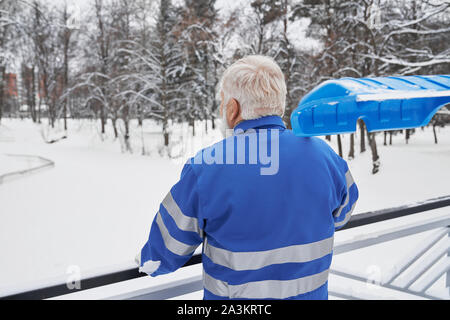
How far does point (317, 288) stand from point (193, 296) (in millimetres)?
745

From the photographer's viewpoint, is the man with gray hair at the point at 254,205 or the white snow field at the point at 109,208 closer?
the man with gray hair at the point at 254,205

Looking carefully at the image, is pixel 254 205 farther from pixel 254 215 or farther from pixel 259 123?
pixel 259 123

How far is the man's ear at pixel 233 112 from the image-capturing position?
2.81 feet

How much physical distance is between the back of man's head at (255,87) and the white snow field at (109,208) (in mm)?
625

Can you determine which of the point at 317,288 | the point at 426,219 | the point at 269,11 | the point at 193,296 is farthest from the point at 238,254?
the point at 269,11

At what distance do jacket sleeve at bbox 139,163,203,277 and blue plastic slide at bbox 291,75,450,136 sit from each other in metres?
0.31

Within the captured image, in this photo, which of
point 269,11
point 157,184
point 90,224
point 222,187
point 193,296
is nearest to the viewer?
point 222,187

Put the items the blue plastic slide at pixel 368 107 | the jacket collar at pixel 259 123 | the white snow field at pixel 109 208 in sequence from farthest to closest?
the white snow field at pixel 109 208
the jacket collar at pixel 259 123
the blue plastic slide at pixel 368 107

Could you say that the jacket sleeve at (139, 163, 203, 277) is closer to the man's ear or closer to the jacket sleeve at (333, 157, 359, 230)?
the man's ear

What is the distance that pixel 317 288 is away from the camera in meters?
0.87

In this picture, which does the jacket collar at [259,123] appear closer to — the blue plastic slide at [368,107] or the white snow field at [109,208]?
the blue plastic slide at [368,107]

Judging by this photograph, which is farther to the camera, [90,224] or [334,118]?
[90,224]

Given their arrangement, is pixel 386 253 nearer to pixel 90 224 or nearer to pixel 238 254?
pixel 238 254

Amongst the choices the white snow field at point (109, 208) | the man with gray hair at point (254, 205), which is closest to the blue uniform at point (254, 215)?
the man with gray hair at point (254, 205)
